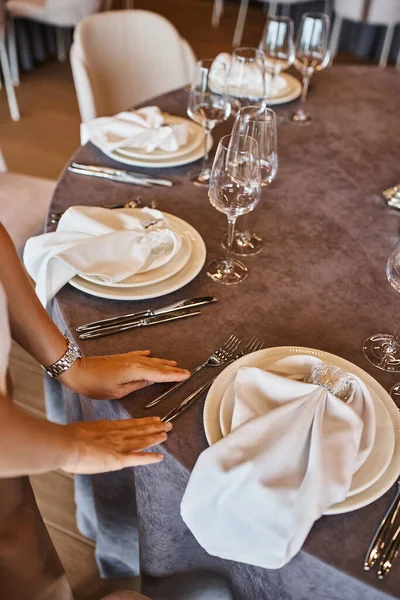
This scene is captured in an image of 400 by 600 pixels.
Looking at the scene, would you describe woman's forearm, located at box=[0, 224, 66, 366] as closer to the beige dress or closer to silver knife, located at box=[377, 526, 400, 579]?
the beige dress

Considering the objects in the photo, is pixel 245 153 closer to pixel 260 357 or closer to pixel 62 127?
pixel 260 357

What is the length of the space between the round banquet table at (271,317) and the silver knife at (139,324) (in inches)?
0.4

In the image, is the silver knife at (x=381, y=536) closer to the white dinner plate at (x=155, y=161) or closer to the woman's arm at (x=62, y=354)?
the woman's arm at (x=62, y=354)

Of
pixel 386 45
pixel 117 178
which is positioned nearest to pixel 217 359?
pixel 117 178

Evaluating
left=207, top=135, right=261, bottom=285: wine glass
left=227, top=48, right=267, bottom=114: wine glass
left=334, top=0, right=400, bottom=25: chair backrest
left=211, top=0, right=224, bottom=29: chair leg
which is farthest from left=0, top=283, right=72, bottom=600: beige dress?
left=211, top=0, right=224, bottom=29: chair leg

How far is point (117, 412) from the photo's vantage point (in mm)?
838

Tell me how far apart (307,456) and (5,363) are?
1.34 ft

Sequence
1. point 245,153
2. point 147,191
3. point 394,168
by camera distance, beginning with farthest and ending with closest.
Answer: point 394,168
point 147,191
point 245,153

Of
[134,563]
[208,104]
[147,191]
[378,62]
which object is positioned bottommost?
[134,563]

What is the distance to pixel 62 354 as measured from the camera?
0.88m

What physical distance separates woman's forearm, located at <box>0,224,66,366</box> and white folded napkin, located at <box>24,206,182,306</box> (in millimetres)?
92

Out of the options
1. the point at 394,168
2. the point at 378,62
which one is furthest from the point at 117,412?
the point at 378,62

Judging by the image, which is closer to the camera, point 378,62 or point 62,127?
point 62,127

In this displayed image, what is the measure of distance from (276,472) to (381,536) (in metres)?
0.15
